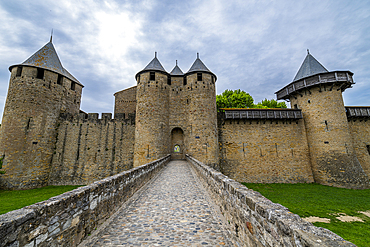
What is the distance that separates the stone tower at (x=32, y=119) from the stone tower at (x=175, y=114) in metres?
7.76

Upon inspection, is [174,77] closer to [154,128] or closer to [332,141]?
[154,128]

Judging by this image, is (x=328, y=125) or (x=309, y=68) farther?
(x=309, y=68)

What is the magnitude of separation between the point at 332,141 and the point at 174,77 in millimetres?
15626

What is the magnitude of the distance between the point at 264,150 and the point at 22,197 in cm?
1976

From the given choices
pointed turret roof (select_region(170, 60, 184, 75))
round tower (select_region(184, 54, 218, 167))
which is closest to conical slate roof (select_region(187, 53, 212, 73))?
round tower (select_region(184, 54, 218, 167))

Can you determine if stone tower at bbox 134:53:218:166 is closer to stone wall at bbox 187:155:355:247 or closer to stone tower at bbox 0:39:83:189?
stone tower at bbox 0:39:83:189

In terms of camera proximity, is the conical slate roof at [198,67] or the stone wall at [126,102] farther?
the stone wall at [126,102]

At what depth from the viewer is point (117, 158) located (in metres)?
15.9

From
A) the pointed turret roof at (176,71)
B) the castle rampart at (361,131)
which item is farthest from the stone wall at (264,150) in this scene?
the pointed turret roof at (176,71)

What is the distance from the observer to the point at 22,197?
37.2 feet

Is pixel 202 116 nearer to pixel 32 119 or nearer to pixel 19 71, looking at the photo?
→ pixel 32 119

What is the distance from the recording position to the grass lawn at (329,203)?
273 inches

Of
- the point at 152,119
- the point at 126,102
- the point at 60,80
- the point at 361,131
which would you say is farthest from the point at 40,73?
the point at 361,131

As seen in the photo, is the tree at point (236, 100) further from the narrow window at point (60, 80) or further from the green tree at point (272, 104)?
the narrow window at point (60, 80)
